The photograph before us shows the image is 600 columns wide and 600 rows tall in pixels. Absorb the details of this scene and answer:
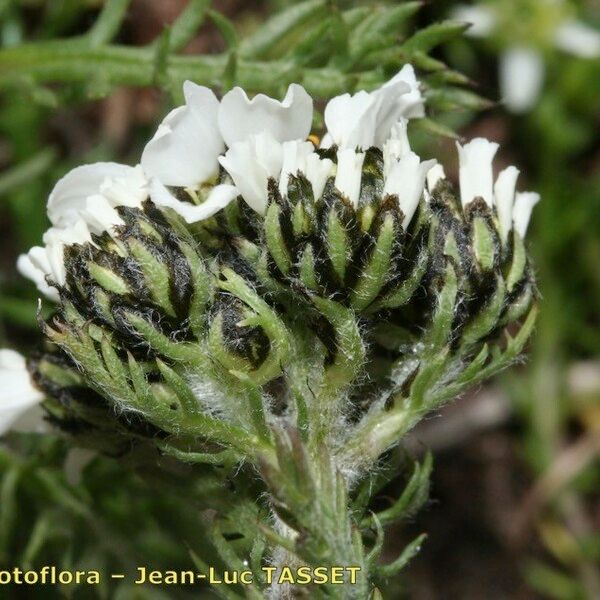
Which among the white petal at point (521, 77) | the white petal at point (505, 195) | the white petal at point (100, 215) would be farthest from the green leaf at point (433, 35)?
the white petal at point (521, 77)

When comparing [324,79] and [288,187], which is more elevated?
[324,79]

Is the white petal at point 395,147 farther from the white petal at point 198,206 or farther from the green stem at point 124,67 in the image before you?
the green stem at point 124,67

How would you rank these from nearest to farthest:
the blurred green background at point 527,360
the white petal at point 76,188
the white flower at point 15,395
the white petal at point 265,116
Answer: the white petal at point 265,116 < the white petal at point 76,188 < the white flower at point 15,395 < the blurred green background at point 527,360

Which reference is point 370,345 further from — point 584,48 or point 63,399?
point 584,48

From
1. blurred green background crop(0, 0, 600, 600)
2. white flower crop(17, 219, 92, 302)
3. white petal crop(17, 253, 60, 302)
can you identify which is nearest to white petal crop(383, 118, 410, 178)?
white flower crop(17, 219, 92, 302)

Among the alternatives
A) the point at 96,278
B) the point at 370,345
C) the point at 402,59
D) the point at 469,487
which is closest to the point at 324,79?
the point at 402,59

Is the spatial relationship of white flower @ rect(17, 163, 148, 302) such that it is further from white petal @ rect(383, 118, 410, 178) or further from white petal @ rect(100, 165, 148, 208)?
white petal @ rect(383, 118, 410, 178)

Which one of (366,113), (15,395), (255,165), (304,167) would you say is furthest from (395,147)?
(15,395)

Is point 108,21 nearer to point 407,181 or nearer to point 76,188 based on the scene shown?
point 76,188
